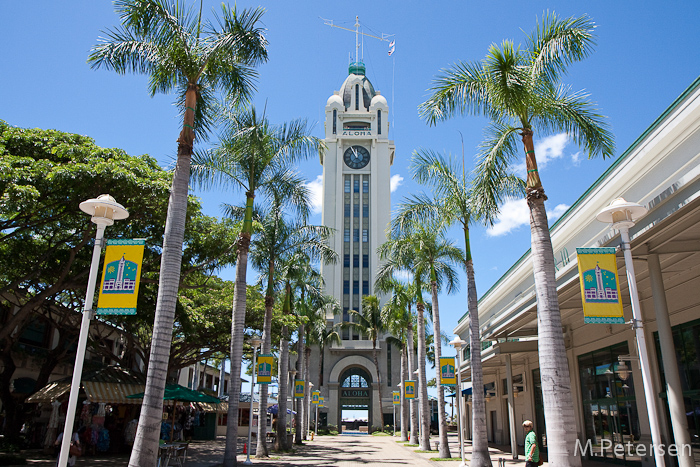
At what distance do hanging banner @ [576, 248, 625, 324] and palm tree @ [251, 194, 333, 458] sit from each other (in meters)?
15.7

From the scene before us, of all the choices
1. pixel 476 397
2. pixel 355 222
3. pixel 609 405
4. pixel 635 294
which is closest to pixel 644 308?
pixel 609 405

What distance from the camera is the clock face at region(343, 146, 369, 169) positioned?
2766 inches

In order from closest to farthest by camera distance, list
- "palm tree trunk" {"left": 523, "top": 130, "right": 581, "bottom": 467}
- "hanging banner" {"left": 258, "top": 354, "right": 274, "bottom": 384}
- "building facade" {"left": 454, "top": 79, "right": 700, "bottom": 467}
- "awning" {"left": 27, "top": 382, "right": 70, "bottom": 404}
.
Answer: "palm tree trunk" {"left": 523, "top": 130, "right": 581, "bottom": 467} → "building facade" {"left": 454, "top": 79, "right": 700, "bottom": 467} → "awning" {"left": 27, "top": 382, "right": 70, "bottom": 404} → "hanging banner" {"left": 258, "top": 354, "right": 274, "bottom": 384}

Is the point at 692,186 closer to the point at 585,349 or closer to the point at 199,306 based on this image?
the point at 585,349

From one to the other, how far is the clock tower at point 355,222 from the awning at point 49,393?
4091 cm

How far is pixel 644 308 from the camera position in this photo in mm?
16922

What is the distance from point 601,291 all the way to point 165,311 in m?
8.80

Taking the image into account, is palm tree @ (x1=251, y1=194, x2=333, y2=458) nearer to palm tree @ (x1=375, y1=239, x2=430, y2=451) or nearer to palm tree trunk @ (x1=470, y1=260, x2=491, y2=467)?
palm tree @ (x1=375, y1=239, x2=430, y2=451)

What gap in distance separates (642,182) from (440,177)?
6923 mm

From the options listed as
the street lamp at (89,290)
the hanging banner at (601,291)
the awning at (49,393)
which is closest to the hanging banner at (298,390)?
the awning at (49,393)

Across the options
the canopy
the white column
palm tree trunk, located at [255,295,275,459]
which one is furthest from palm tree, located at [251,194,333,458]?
the white column

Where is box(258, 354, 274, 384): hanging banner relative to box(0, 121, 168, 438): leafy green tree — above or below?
below

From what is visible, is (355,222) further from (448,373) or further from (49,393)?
(49,393)
